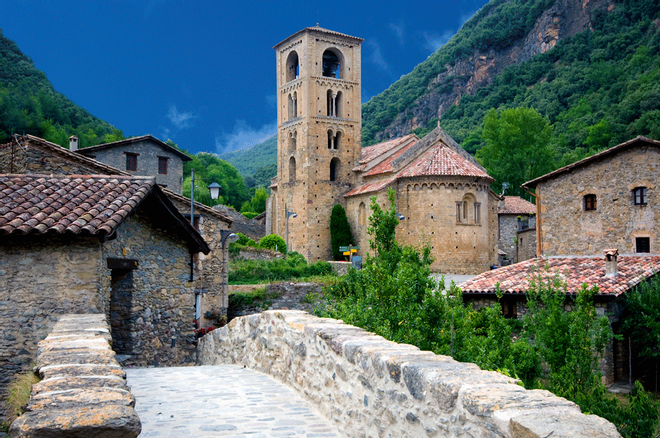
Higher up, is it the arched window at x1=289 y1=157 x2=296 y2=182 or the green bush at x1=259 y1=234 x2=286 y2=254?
the arched window at x1=289 y1=157 x2=296 y2=182

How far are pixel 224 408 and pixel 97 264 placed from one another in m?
3.69

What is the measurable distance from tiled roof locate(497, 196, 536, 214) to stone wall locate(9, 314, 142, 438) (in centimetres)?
4294

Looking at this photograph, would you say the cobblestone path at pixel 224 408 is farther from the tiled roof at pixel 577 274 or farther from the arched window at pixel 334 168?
the arched window at pixel 334 168

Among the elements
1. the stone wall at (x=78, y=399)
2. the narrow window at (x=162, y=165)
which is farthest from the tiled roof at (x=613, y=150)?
the narrow window at (x=162, y=165)

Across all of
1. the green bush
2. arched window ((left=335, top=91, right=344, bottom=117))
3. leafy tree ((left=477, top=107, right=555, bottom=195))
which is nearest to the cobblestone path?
the green bush

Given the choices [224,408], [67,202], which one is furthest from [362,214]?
[224,408]

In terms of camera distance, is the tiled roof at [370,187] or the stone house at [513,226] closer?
the tiled roof at [370,187]

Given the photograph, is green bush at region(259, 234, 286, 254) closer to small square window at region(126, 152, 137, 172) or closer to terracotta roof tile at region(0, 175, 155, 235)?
small square window at region(126, 152, 137, 172)

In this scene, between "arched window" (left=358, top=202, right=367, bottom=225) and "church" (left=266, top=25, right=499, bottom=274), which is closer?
"church" (left=266, top=25, right=499, bottom=274)

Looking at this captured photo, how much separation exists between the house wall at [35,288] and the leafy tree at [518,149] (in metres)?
52.4

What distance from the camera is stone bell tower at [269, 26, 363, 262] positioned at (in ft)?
137

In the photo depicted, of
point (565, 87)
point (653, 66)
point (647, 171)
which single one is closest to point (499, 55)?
point (565, 87)

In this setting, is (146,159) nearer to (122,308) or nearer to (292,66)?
(292,66)

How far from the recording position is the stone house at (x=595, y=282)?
16688mm
